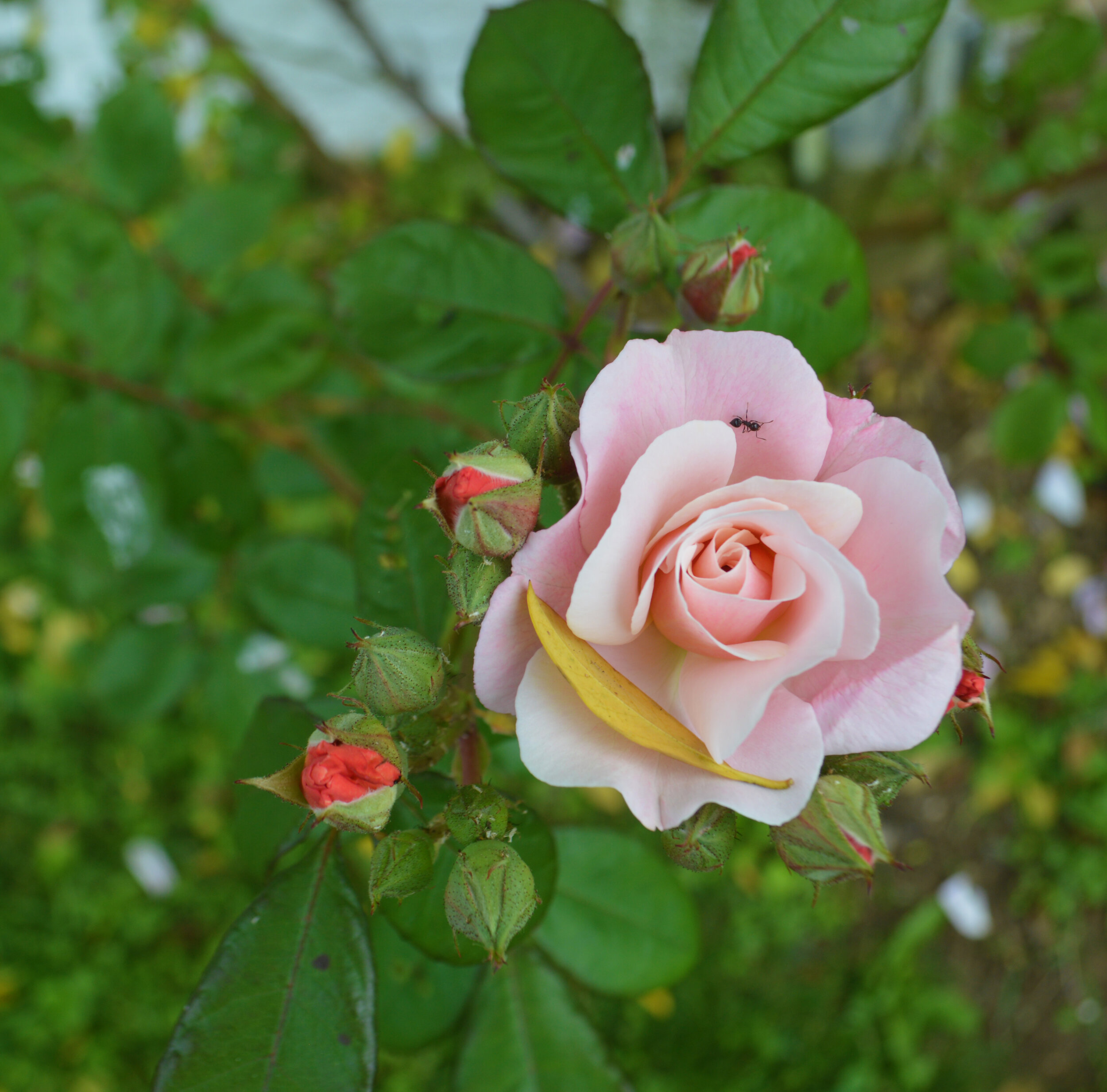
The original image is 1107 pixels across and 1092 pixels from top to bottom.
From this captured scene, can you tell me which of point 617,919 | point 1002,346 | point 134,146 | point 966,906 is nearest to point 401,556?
point 617,919

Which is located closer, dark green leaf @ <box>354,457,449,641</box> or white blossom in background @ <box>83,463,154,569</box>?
dark green leaf @ <box>354,457,449,641</box>

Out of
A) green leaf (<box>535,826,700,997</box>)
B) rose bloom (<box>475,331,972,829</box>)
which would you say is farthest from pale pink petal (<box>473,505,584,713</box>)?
green leaf (<box>535,826,700,997</box>)

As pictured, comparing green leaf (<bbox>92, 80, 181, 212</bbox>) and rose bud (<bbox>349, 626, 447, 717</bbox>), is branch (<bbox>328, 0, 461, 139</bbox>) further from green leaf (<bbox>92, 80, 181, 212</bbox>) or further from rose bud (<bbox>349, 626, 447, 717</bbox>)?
rose bud (<bbox>349, 626, 447, 717</bbox>)

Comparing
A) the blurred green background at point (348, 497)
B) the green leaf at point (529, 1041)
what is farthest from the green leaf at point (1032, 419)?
the green leaf at point (529, 1041)

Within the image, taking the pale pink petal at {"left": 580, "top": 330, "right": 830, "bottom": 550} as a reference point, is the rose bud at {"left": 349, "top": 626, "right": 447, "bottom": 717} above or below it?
below

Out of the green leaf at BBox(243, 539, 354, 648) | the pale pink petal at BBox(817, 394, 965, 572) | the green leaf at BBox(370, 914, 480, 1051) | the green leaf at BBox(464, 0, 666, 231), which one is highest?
the green leaf at BBox(464, 0, 666, 231)

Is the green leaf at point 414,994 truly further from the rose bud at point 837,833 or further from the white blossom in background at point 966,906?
the white blossom in background at point 966,906

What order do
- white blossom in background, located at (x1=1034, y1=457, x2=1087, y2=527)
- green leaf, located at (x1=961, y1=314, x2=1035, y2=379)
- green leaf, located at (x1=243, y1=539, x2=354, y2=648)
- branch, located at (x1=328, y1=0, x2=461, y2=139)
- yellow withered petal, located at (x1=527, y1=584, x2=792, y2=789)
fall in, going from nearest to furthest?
1. yellow withered petal, located at (x1=527, y1=584, x2=792, y2=789)
2. green leaf, located at (x1=243, y1=539, x2=354, y2=648)
3. green leaf, located at (x1=961, y1=314, x2=1035, y2=379)
4. branch, located at (x1=328, y1=0, x2=461, y2=139)
5. white blossom in background, located at (x1=1034, y1=457, x2=1087, y2=527)

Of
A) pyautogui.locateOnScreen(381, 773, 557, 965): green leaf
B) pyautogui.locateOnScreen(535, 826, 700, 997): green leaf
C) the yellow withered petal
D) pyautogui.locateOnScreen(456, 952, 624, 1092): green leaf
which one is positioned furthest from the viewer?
pyautogui.locateOnScreen(535, 826, 700, 997): green leaf

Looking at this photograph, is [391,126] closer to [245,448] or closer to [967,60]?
[245,448]

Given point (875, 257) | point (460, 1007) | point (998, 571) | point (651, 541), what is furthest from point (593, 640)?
point (998, 571)

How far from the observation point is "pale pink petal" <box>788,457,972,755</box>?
0.52 m

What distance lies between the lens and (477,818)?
673 millimetres

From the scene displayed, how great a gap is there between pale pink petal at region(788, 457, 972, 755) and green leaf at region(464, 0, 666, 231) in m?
0.47
